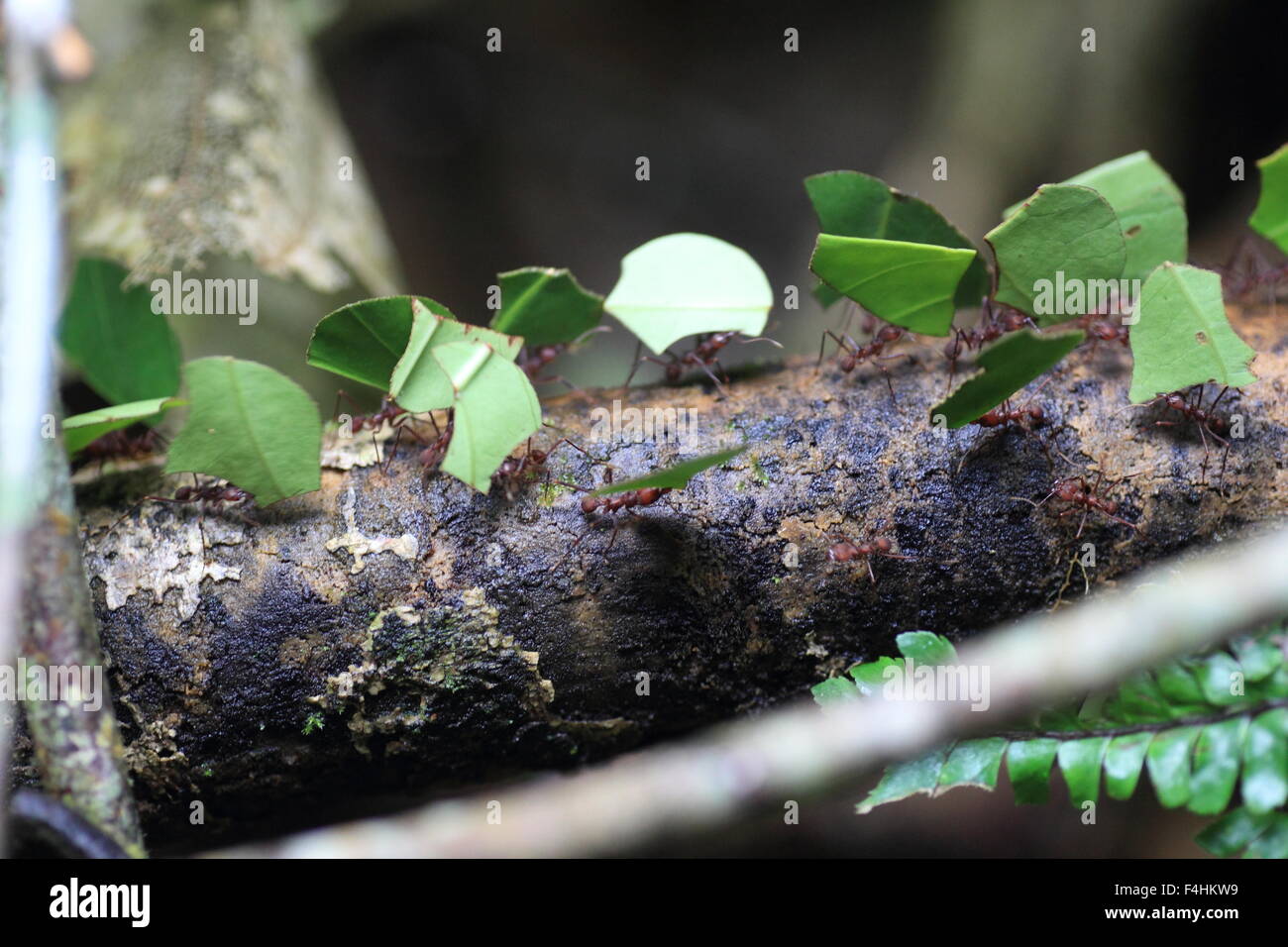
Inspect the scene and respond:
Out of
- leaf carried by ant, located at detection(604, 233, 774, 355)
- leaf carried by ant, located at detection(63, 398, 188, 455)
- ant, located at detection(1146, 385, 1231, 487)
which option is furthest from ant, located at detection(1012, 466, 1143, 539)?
leaf carried by ant, located at detection(63, 398, 188, 455)

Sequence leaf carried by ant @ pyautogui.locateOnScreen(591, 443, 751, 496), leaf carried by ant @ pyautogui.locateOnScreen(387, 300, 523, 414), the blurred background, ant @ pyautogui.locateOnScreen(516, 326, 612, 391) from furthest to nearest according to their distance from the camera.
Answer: the blurred background, ant @ pyautogui.locateOnScreen(516, 326, 612, 391), leaf carried by ant @ pyautogui.locateOnScreen(387, 300, 523, 414), leaf carried by ant @ pyautogui.locateOnScreen(591, 443, 751, 496)

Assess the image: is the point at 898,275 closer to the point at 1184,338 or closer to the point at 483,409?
the point at 1184,338

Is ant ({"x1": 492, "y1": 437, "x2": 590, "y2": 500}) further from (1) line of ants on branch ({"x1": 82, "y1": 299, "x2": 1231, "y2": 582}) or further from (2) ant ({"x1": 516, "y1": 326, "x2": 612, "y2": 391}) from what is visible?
(2) ant ({"x1": 516, "y1": 326, "x2": 612, "y2": 391})

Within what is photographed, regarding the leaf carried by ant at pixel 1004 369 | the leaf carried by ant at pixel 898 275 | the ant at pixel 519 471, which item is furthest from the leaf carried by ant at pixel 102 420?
the leaf carried by ant at pixel 1004 369

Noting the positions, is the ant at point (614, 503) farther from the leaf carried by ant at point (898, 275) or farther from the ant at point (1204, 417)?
the ant at point (1204, 417)

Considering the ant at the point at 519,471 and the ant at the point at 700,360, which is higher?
the ant at the point at 700,360
